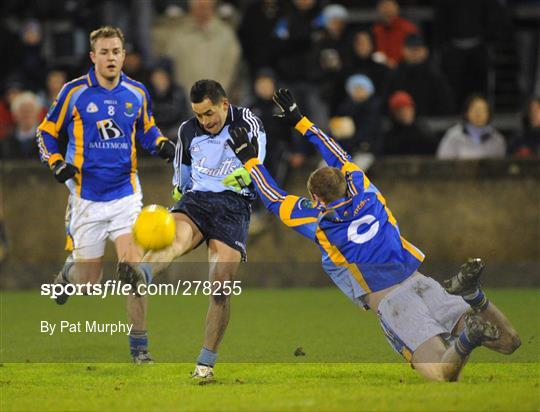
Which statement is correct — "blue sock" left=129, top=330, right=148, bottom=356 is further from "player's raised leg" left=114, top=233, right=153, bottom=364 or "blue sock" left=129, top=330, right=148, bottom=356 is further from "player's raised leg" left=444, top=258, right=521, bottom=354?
"player's raised leg" left=444, top=258, right=521, bottom=354

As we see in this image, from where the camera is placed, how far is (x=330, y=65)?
54.8 feet

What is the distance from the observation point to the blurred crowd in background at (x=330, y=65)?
15531 millimetres

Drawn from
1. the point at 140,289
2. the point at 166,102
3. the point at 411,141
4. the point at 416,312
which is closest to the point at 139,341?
the point at 140,289

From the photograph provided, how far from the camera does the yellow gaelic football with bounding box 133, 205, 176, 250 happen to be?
9156 millimetres

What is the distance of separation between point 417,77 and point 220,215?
7.43m

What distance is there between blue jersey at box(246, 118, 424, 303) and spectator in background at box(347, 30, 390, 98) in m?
7.60

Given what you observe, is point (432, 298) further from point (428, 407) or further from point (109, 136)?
point (109, 136)

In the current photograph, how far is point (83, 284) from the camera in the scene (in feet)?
35.2

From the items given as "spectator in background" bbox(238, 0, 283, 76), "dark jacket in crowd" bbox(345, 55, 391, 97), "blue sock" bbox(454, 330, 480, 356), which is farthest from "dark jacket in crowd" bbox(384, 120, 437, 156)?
"blue sock" bbox(454, 330, 480, 356)

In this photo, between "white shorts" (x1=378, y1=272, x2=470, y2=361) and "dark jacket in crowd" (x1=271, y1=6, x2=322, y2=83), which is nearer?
"white shorts" (x1=378, y1=272, x2=470, y2=361)

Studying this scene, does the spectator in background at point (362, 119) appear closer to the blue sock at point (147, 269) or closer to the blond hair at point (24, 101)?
the blond hair at point (24, 101)

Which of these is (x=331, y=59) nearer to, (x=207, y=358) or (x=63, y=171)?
(x=63, y=171)

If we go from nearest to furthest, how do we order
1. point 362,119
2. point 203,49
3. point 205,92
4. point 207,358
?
point 207,358 → point 205,92 → point 362,119 → point 203,49

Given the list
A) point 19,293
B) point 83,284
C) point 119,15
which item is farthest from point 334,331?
point 119,15
